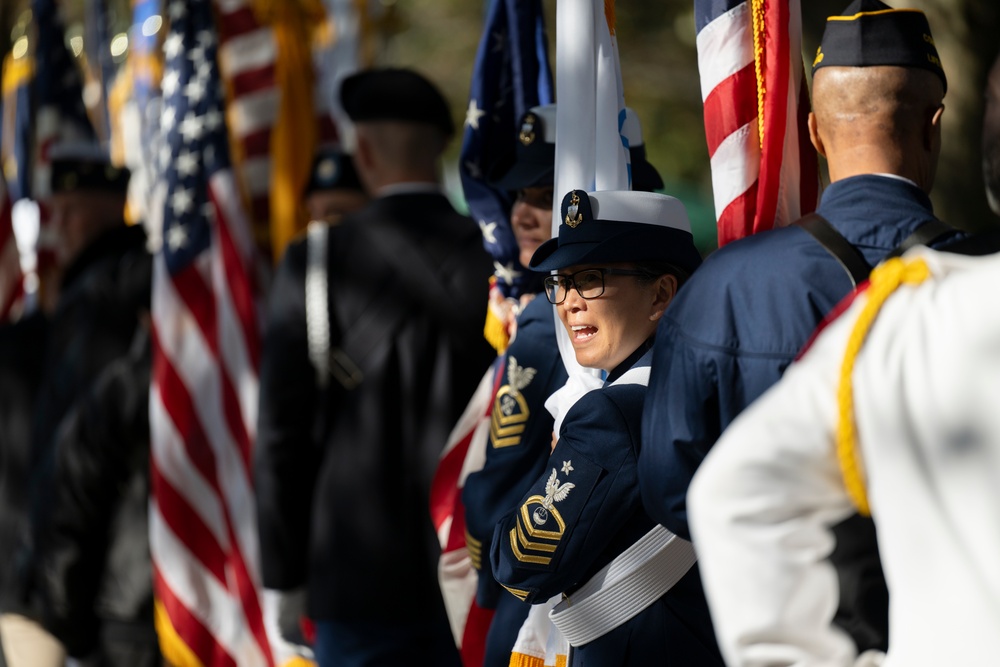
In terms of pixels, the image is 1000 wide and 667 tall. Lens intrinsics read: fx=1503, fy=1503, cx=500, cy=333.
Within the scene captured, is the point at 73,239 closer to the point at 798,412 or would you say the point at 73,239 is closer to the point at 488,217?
the point at 488,217

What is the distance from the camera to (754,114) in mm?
3654

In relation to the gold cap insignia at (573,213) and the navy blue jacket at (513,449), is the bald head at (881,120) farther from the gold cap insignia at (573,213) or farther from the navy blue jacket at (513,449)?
the navy blue jacket at (513,449)

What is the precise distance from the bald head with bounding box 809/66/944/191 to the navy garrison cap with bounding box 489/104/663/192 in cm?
108

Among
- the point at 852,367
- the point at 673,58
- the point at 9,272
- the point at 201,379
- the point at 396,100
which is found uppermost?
the point at 852,367

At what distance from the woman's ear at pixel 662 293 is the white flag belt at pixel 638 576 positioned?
0.53m

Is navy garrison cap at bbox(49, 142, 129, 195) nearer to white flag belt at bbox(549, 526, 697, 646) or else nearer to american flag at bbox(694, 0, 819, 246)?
american flag at bbox(694, 0, 819, 246)

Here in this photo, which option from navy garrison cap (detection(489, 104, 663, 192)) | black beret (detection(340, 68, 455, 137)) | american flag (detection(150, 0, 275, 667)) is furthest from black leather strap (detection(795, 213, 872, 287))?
american flag (detection(150, 0, 275, 667))

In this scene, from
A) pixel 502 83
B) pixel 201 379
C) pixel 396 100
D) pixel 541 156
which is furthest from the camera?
pixel 201 379

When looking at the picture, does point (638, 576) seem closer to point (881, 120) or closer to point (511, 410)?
point (511, 410)

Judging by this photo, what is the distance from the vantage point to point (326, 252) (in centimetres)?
525

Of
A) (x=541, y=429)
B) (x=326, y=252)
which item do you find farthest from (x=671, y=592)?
(x=326, y=252)

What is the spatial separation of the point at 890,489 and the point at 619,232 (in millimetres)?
1571

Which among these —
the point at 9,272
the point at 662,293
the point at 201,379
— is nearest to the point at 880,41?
the point at 662,293

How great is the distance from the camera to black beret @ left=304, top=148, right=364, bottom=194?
6512mm
